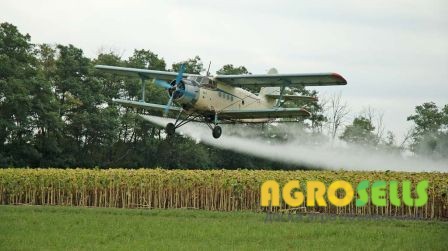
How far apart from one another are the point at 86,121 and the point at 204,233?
43.9m

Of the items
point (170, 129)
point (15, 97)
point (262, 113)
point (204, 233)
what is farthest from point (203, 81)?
point (15, 97)

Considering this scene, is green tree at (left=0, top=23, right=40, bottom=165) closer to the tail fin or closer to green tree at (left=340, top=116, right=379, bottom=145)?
the tail fin

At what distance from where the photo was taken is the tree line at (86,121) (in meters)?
61.4

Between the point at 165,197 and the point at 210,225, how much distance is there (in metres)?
10.9

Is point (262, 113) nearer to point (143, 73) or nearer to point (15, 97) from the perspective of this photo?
point (143, 73)

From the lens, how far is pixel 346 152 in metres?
65.4

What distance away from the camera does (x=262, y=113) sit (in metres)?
39.1

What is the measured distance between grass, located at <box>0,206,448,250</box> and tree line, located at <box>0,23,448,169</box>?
31.9 m

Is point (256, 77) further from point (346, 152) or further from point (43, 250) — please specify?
point (346, 152)

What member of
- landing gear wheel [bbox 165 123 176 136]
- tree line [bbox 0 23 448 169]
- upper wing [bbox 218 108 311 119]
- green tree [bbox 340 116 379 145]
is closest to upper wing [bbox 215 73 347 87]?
upper wing [bbox 218 108 311 119]

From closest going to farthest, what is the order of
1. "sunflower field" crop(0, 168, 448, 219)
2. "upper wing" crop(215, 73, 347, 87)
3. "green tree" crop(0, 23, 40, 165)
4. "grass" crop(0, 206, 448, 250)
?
"grass" crop(0, 206, 448, 250) < "sunflower field" crop(0, 168, 448, 219) < "upper wing" crop(215, 73, 347, 87) < "green tree" crop(0, 23, 40, 165)

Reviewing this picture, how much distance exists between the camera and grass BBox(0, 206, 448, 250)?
871 inches

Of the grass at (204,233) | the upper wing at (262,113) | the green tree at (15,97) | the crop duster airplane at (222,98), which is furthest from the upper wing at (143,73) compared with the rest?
the green tree at (15,97)

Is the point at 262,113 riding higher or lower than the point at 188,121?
higher
